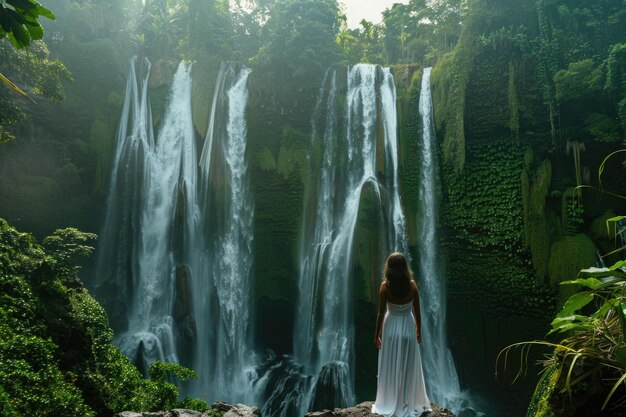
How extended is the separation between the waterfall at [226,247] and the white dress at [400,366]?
26.5 feet

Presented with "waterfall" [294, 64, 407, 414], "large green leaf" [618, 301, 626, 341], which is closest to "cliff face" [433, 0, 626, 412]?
"waterfall" [294, 64, 407, 414]

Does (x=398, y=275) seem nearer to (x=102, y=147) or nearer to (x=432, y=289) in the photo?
(x=432, y=289)

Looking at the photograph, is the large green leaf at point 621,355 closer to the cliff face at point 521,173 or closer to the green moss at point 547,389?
the green moss at point 547,389

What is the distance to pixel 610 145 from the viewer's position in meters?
10.6

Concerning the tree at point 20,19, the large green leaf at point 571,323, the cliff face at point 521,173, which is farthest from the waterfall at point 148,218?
the large green leaf at point 571,323

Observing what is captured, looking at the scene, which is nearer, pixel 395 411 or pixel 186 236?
pixel 395 411

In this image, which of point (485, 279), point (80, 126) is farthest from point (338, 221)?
point (80, 126)

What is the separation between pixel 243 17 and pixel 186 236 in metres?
12.5

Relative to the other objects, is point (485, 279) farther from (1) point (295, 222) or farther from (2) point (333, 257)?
(1) point (295, 222)

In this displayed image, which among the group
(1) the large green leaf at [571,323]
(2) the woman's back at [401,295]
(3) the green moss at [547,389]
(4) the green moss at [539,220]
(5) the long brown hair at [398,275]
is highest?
(4) the green moss at [539,220]

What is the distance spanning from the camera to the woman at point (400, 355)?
349 centimetres

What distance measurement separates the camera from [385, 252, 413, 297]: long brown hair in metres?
3.36

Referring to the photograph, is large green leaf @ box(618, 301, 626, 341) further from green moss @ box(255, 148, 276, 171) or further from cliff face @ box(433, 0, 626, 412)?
green moss @ box(255, 148, 276, 171)

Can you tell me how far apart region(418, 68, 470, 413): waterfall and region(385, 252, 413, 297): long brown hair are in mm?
7990
